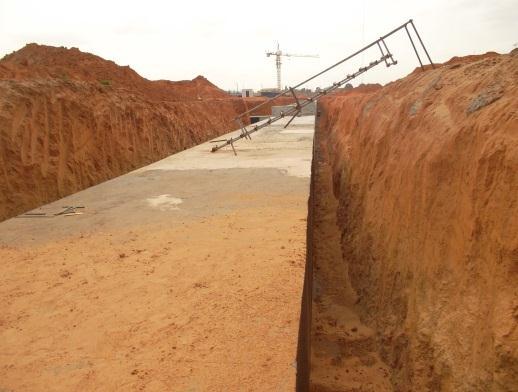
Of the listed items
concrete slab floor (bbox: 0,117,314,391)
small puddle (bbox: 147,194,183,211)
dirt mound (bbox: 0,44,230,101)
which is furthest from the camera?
dirt mound (bbox: 0,44,230,101)

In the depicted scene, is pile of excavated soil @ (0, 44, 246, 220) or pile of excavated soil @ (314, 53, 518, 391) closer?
pile of excavated soil @ (314, 53, 518, 391)

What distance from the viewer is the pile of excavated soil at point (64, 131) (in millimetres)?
7539

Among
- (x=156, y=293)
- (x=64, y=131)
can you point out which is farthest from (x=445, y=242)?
(x=64, y=131)

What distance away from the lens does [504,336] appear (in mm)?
2250

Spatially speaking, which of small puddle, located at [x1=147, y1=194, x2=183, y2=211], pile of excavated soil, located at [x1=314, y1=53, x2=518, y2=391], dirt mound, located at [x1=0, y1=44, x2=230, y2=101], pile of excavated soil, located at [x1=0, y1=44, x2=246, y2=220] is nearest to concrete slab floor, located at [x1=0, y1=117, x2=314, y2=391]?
small puddle, located at [x1=147, y1=194, x2=183, y2=211]

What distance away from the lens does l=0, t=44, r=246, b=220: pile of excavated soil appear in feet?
24.7

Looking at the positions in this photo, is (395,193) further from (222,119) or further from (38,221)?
(222,119)

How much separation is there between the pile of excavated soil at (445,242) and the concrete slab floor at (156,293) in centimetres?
99

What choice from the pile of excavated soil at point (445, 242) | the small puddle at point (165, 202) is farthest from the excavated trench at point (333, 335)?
the small puddle at point (165, 202)

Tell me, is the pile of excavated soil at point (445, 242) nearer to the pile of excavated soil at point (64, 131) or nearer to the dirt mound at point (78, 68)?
the pile of excavated soil at point (64, 131)

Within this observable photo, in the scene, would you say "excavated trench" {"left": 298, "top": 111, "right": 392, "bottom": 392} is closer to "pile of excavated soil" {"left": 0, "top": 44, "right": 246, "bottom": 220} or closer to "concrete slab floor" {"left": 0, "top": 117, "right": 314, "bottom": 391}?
"concrete slab floor" {"left": 0, "top": 117, "right": 314, "bottom": 391}

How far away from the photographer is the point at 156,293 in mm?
2922

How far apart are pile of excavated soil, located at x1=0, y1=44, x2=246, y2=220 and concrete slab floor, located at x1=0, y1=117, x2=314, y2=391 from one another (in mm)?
2813

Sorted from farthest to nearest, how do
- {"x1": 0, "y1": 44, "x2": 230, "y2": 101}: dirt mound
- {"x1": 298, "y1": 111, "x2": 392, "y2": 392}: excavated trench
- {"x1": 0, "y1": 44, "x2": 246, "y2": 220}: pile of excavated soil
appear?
1. {"x1": 0, "y1": 44, "x2": 230, "y2": 101}: dirt mound
2. {"x1": 0, "y1": 44, "x2": 246, "y2": 220}: pile of excavated soil
3. {"x1": 298, "y1": 111, "x2": 392, "y2": 392}: excavated trench
